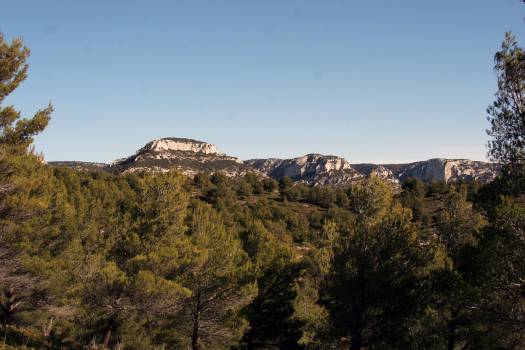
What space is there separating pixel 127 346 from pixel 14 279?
549 cm

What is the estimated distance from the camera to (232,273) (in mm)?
18719

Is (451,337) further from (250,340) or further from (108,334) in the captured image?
(108,334)

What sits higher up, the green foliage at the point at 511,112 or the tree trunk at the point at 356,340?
the green foliage at the point at 511,112

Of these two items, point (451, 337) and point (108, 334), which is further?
point (451, 337)

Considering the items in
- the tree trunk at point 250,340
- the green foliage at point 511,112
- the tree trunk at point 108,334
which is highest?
the green foliage at point 511,112

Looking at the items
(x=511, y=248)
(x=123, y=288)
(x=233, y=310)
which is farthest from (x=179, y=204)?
(x=511, y=248)

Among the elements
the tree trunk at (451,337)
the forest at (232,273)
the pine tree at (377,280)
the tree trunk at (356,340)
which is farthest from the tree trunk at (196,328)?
the tree trunk at (451,337)

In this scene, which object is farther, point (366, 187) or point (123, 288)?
point (366, 187)

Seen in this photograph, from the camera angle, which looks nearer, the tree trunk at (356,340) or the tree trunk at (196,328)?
the tree trunk at (356,340)

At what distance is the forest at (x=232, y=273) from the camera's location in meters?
12.8

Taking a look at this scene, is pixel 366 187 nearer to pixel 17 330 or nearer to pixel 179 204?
pixel 179 204

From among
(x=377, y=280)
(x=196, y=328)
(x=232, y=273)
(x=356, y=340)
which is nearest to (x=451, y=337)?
(x=356, y=340)

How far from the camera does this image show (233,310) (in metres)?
19.0

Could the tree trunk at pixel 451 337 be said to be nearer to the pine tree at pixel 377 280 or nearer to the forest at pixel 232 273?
the forest at pixel 232 273
